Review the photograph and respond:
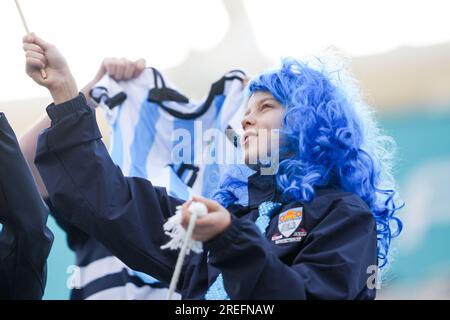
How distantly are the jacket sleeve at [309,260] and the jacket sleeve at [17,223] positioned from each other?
17.5 inches

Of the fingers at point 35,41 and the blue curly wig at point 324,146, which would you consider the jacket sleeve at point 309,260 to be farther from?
the fingers at point 35,41

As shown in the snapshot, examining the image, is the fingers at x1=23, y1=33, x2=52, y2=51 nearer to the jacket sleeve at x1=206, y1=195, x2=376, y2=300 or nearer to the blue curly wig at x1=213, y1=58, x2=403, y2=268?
the blue curly wig at x1=213, y1=58, x2=403, y2=268

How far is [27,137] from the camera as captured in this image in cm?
244

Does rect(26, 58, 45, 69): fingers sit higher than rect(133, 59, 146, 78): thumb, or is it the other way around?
rect(26, 58, 45, 69): fingers

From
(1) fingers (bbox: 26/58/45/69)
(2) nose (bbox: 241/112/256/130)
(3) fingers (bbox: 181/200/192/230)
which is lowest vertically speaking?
(2) nose (bbox: 241/112/256/130)

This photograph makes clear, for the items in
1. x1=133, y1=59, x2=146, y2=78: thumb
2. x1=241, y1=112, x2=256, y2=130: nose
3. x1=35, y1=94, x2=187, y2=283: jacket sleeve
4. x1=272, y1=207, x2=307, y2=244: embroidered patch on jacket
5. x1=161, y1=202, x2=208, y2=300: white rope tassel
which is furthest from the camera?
x1=133, y1=59, x2=146, y2=78: thumb

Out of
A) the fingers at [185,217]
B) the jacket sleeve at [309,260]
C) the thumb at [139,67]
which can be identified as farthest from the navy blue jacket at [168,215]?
the thumb at [139,67]

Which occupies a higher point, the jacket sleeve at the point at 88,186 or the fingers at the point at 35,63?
the fingers at the point at 35,63

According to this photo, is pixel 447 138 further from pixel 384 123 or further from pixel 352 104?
pixel 352 104

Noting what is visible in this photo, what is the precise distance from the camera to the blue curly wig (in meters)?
1.79

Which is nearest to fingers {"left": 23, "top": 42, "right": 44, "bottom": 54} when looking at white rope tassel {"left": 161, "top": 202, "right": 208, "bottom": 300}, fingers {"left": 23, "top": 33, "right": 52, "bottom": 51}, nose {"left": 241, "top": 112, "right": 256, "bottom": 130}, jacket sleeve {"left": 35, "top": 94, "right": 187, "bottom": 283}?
→ fingers {"left": 23, "top": 33, "right": 52, "bottom": 51}

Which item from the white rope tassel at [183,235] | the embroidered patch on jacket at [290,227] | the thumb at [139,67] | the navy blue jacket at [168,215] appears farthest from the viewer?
the thumb at [139,67]

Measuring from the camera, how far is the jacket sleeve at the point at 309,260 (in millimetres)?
1417

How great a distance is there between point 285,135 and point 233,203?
192 millimetres
